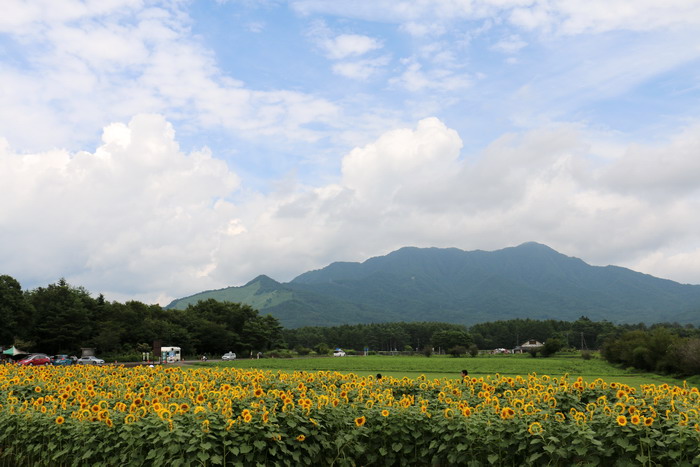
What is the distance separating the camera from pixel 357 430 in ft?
30.4

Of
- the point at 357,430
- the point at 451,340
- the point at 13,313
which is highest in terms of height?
the point at 13,313

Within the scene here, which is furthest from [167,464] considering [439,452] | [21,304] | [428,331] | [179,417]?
[428,331]

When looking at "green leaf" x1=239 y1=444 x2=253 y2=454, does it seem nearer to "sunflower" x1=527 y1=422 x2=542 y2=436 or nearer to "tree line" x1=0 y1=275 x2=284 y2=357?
"sunflower" x1=527 y1=422 x2=542 y2=436

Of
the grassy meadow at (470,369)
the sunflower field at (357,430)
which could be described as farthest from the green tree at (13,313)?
the sunflower field at (357,430)

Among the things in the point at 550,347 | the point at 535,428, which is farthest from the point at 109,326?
the point at 535,428

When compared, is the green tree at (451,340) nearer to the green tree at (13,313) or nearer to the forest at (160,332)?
the forest at (160,332)

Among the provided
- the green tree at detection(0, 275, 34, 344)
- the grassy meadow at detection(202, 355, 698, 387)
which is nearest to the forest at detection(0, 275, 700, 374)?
the green tree at detection(0, 275, 34, 344)

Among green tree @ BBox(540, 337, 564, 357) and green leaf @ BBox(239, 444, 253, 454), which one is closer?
green leaf @ BBox(239, 444, 253, 454)

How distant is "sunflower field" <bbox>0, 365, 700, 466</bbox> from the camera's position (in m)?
7.73

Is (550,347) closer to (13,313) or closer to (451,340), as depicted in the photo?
(451,340)

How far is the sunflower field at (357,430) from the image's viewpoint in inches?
305

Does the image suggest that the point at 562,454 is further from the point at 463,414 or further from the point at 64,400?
the point at 64,400

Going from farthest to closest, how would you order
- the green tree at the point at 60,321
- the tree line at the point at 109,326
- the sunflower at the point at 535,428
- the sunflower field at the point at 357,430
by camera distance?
the green tree at the point at 60,321 → the tree line at the point at 109,326 → the sunflower at the point at 535,428 → the sunflower field at the point at 357,430

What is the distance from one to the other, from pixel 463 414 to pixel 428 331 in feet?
555
